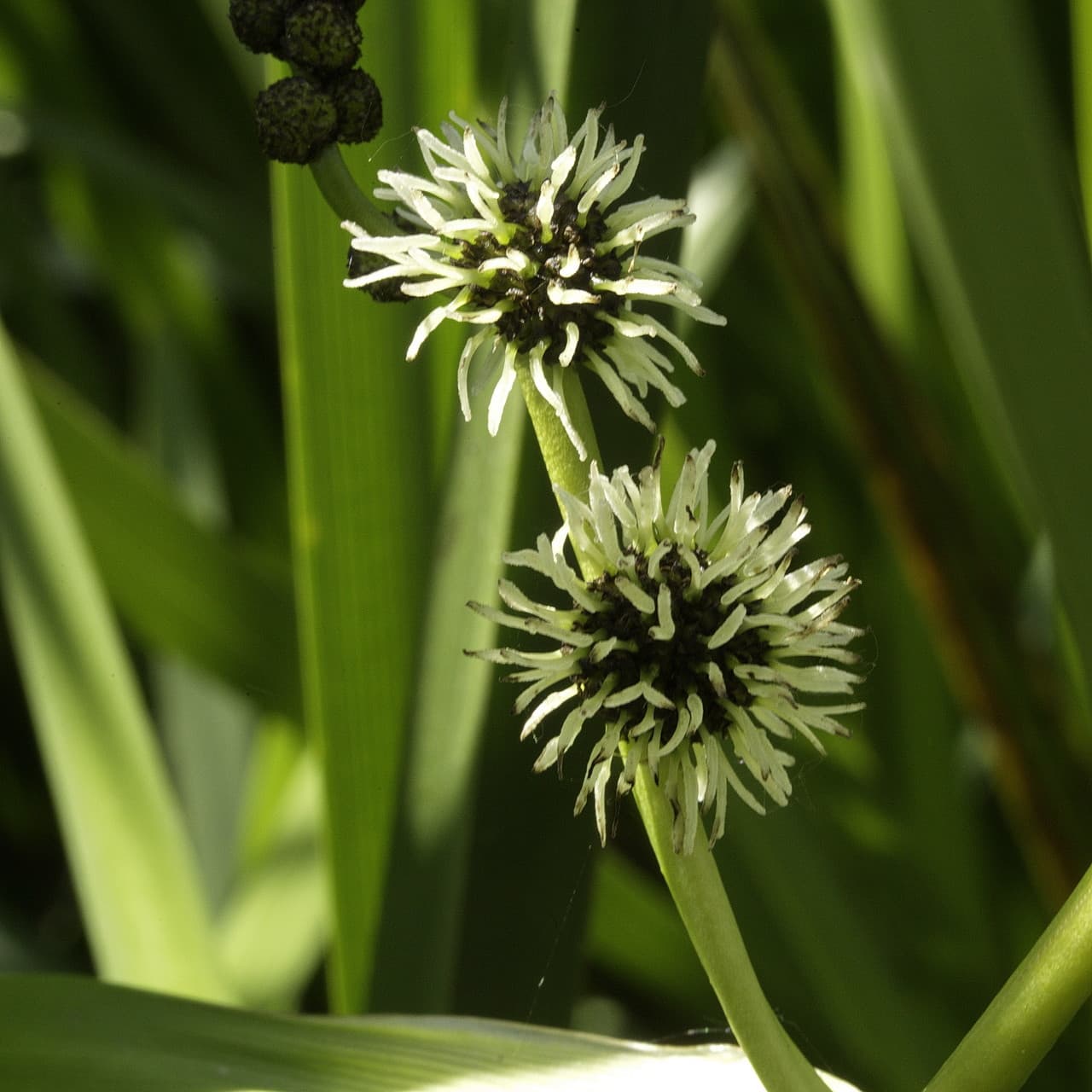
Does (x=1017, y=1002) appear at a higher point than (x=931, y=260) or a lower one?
lower

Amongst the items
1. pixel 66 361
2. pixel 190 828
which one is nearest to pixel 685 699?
pixel 190 828

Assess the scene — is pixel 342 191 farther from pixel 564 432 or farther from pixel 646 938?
pixel 646 938

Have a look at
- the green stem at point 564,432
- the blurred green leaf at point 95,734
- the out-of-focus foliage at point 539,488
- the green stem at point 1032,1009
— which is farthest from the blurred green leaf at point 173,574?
the green stem at point 1032,1009

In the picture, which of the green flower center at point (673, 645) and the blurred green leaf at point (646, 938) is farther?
the blurred green leaf at point (646, 938)

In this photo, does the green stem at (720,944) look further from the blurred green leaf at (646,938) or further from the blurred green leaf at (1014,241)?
the blurred green leaf at (646,938)

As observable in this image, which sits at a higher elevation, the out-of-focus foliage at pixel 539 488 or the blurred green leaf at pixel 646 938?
the out-of-focus foliage at pixel 539 488

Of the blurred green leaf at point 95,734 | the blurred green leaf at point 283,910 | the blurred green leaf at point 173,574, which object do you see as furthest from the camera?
the blurred green leaf at point 283,910

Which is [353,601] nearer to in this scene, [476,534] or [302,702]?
[476,534]
